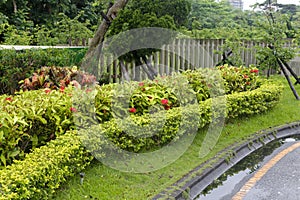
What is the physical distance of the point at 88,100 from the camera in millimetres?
5262

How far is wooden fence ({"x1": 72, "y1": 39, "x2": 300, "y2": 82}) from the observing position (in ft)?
34.0

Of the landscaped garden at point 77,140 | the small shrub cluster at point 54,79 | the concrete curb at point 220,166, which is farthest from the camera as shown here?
the small shrub cluster at point 54,79

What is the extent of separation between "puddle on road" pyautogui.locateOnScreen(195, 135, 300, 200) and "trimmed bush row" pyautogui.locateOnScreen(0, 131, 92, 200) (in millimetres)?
1501

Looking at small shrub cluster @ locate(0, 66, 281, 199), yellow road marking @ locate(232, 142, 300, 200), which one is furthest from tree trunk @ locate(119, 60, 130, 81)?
yellow road marking @ locate(232, 142, 300, 200)

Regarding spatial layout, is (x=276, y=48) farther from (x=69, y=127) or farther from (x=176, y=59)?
(x=69, y=127)

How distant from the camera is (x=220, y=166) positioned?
575 cm

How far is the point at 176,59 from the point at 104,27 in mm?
2401

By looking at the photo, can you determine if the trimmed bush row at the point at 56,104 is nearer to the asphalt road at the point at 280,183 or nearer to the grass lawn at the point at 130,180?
the grass lawn at the point at 130,180

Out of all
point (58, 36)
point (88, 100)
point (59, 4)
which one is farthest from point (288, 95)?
point (59, 4)

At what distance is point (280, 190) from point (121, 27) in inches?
227

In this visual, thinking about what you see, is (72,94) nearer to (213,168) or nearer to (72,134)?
(72,134)

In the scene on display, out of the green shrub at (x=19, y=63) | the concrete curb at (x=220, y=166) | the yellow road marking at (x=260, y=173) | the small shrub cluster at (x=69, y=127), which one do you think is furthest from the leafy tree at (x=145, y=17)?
the yellow road marking at (x=260, y=173)

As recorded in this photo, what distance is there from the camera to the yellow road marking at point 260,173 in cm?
481

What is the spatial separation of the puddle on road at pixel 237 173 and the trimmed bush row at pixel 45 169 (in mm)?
1501
